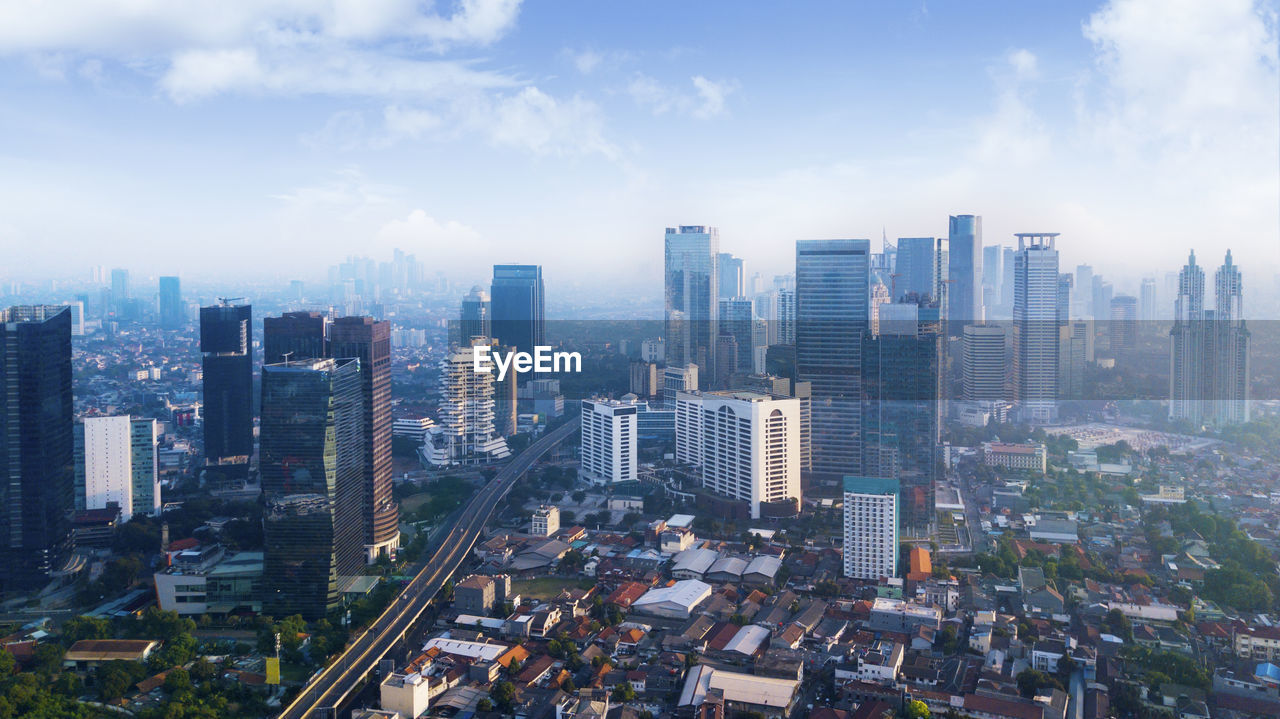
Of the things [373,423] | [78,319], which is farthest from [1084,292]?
[78,319]

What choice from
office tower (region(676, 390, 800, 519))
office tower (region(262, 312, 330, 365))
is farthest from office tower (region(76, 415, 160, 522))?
office tower (region(676, 390, 800, 519))

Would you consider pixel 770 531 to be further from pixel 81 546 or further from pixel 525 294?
pixel 525 294

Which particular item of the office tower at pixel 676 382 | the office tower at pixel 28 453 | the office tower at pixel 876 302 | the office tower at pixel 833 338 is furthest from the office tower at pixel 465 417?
the office tower at pixel 876 302

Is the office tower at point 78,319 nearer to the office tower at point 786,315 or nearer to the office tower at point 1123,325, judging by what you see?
the office tower at point 786,315

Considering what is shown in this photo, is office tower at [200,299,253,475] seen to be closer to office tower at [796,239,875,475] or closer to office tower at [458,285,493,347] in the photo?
office tower at [458,285,493,347]

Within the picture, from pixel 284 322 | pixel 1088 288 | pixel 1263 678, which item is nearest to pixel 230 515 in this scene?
pixel 284 322
